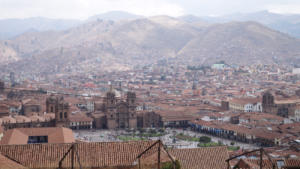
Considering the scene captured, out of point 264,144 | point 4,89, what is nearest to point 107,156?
point 264,144

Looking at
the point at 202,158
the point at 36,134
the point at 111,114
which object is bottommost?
the point at 111,114

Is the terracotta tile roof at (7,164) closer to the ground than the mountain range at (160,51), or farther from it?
closer to the ground

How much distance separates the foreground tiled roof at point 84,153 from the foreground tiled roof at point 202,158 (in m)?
1.28

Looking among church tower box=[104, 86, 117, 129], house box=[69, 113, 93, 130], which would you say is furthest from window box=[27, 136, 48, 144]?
church tower box=[104, 86, 117, 129]

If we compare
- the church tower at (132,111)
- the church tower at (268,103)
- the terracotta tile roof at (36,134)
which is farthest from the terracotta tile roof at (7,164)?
the church tower at (268,103)

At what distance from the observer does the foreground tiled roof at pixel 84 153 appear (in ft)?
52.7

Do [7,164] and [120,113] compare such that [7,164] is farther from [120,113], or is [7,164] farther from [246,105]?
[246,105]

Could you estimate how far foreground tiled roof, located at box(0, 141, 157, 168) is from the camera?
52.7 feet

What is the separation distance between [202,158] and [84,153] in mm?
3917

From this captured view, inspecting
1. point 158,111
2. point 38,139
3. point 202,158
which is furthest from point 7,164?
point 158,111

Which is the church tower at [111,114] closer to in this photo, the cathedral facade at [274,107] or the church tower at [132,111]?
the church tower at [132,111]

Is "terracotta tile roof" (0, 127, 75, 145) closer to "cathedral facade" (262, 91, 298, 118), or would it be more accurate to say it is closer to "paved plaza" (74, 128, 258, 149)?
"paved plaza" (74, 128, 258, 149)

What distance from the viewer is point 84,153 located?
16.4 m

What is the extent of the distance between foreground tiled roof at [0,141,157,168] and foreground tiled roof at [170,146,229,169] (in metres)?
1.28
